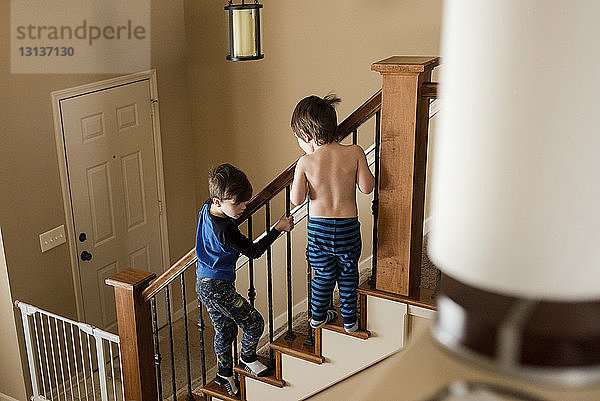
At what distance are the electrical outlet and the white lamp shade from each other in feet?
14.7

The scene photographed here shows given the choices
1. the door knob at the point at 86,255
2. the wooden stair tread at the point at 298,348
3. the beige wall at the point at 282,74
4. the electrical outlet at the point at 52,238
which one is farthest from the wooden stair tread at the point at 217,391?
the door knob at the point at 86,255

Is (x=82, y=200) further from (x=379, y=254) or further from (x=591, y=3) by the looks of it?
(x=591, y=3)

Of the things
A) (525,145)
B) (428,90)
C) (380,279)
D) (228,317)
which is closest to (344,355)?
(380,279)

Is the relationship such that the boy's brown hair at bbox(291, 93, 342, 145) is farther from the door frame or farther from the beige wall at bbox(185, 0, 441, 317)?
the door frame

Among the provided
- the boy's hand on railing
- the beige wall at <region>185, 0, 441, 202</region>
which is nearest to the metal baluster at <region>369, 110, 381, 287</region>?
the boy's hand on railing

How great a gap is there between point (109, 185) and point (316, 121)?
288 cm

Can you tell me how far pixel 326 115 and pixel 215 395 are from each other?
154 cm

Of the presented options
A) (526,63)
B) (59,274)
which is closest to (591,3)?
(526,63)

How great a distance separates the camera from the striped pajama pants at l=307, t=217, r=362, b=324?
2.64 m

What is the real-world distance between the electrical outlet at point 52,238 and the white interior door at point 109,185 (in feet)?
0.49

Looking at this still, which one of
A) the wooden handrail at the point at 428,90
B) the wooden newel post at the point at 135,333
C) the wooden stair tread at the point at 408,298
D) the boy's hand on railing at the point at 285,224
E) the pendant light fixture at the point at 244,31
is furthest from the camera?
the pendant light fixture at the point at 244,31

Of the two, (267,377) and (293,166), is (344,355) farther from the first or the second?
(293,166)

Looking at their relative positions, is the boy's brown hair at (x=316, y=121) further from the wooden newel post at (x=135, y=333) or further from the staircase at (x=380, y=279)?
the wooden newel post at (x=135, y=333)

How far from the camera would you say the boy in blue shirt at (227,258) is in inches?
106
